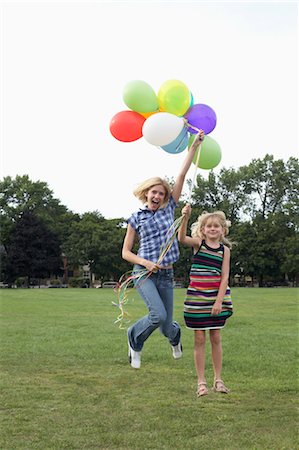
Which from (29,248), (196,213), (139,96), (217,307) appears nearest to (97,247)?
(29,248)

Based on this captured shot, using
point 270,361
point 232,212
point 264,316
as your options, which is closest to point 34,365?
point 270,361

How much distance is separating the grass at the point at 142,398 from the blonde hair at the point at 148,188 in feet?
6.56

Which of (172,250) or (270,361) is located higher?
(172,250)

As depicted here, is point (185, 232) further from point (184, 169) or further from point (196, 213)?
point (196, 213)

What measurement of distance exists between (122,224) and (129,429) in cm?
5934

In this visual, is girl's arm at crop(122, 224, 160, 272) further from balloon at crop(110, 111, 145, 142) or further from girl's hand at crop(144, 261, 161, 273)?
balloon at crop(110, 111, 145, 142)

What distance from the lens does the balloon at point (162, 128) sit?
18.2 ft

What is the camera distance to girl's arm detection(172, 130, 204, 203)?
538 centimetres

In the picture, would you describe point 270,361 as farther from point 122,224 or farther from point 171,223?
point 122,224

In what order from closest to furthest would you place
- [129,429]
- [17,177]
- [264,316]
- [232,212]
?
[129,429], [264,316], [232,212], [17,177]

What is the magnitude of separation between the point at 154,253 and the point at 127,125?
1.54m

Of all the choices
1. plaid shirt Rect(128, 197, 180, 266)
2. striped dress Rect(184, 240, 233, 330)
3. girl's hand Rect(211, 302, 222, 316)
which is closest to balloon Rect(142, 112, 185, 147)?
plaid shirt Rect(128, 197, 180, 266)

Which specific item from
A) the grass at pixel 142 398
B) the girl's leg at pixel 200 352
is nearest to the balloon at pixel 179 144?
the girl's leg at pixel 200 352

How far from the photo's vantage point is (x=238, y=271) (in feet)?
185
